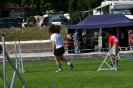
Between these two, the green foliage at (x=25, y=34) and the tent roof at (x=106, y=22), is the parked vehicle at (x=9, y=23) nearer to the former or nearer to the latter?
the green foliage at (x=25, y=34)

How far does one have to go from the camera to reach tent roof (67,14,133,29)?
3582 cm

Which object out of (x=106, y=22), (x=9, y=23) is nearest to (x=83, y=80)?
(x=106, y=22)

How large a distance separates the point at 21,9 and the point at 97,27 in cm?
4284

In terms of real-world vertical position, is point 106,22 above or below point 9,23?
above

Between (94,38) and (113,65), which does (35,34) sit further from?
(113,65)

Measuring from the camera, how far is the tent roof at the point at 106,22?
118ft

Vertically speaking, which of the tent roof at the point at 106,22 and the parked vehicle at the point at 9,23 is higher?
the tent roof at the point at 106,22

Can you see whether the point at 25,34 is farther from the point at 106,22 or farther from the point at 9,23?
the point at 106,22

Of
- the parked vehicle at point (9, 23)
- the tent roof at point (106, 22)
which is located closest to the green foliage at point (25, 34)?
the parked vehicle at point (9, 23)

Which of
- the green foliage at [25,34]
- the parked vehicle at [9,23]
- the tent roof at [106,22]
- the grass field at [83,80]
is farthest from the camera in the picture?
the parked vehicle at [9,23]

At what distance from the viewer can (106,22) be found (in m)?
36.5

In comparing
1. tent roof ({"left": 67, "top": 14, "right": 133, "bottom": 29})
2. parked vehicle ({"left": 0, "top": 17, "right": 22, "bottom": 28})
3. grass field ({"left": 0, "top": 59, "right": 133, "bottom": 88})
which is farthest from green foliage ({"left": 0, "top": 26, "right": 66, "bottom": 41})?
grass field ({"left": 0, "top": 59, "right": 133, "bottom": 88})

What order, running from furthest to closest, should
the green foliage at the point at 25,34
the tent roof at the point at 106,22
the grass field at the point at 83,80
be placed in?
the green foliage at the point at 25,34 < the tent roof at the point at 106,22 < the grass field at the point at 83,80

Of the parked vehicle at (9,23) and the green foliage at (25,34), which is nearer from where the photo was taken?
the green foliage at (25,34)
